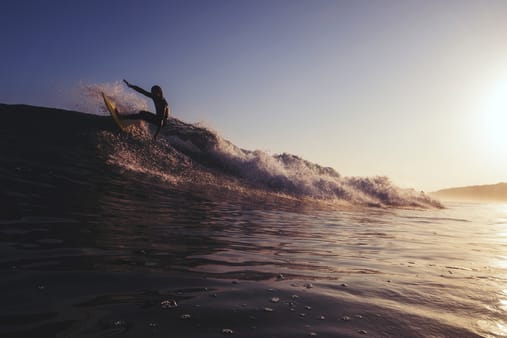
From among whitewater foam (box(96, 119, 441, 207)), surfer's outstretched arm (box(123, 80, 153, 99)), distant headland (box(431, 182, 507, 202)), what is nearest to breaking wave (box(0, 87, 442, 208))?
whitewater foam (box(96, 119, 441, 207))

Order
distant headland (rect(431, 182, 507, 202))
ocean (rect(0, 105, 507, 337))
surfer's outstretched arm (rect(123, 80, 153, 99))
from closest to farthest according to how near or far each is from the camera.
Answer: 1. ocean (rect(0, 105, 507, 337))
2. surfer's outstretched arm (rect(123, 80, 153, 99))
3. distant headland (rect(431, 182, 507, 202))

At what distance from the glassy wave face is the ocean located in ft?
0.99

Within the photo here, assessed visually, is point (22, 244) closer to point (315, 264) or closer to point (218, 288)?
point (218, 288)

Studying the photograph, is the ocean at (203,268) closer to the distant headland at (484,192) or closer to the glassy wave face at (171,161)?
the glassy wave face at (171,161)

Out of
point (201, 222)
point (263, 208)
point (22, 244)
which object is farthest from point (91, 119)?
point (22, 244)

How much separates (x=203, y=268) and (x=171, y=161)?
12.3 metres

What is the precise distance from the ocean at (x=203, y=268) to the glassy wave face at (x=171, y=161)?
0.99ft

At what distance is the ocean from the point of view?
2.63 metres

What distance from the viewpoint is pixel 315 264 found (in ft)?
16.2

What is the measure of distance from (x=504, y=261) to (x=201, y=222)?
581 centimetres

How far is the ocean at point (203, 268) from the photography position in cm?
263

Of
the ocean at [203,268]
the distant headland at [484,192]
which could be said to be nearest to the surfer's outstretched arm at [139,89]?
the ocean at [203,268]

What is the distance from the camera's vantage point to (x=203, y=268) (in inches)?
164

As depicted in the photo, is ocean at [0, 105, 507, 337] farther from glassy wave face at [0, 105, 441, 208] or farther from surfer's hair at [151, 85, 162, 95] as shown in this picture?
surfer's hair at [151, 85, 162, 95]
